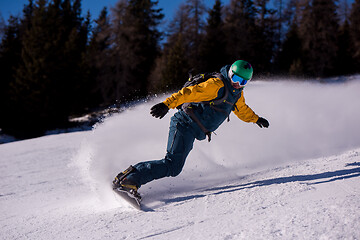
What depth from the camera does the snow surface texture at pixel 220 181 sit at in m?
2.36

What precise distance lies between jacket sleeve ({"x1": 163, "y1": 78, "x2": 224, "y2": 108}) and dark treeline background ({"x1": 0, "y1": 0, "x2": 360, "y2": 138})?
46.3ft

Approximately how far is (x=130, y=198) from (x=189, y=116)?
125 centimetres

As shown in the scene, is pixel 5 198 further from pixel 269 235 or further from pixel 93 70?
pixel 93 70

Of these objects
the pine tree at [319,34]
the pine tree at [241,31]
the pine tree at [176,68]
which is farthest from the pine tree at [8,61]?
the pine tree at [319,34]

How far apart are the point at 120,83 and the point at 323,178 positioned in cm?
2418

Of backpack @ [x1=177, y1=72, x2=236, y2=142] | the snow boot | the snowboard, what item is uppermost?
backpack @ [x1=177, y1=72, x2=236, y2=142]

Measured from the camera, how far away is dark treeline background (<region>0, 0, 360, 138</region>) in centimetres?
2194

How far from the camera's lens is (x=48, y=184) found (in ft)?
16.3

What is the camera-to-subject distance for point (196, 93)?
333 cm

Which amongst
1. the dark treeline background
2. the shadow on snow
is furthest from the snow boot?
the dark treeline background

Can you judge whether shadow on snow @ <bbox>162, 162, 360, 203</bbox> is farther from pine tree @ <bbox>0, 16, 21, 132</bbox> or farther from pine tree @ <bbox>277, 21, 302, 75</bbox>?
pine tree @ <bbox>277, 21, 302, 75</bbox>

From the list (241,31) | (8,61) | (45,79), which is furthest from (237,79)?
(241,31)

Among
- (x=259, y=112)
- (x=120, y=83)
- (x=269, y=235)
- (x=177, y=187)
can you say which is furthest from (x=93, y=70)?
(x=269, y=235)

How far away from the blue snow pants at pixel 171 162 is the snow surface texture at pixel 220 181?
0.31 m
